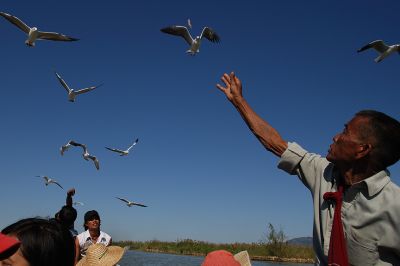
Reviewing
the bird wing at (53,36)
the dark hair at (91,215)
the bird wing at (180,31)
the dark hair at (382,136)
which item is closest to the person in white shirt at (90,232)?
the dark hair at (91,215)

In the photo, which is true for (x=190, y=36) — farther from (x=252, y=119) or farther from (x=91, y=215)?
(x=252, y=119)

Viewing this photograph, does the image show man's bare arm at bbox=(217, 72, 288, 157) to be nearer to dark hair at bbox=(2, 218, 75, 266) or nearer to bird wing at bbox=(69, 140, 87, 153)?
dark hair at bbox=(2, 218, 75, 266)

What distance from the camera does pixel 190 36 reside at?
15.4 meters

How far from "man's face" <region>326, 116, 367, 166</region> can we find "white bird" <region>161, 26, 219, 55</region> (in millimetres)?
12190

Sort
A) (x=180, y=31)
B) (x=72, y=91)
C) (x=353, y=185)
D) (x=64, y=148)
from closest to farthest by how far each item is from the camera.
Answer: (x=353, y=185), (x=180, y=31), (x=72, y=91), (x=64, y=148)

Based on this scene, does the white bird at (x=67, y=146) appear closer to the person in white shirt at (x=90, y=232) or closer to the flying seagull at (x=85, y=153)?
the flying seagull at (x=85, y=153)

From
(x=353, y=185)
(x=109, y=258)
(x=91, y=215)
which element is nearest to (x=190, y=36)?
(x=91, y=215)

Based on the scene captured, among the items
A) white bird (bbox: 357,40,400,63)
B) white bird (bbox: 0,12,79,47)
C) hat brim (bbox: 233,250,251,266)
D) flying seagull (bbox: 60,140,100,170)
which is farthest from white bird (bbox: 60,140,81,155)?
hat brim (bbox: 233,250,251,266)

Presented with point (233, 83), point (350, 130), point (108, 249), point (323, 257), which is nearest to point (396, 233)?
point (323, 257)

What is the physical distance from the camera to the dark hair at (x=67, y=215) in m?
6.26

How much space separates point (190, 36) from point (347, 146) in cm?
1329

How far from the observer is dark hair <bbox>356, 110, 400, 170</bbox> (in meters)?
2.53

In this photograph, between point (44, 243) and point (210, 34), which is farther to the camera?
point (210, 34)

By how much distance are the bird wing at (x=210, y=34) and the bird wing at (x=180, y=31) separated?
49 cm
